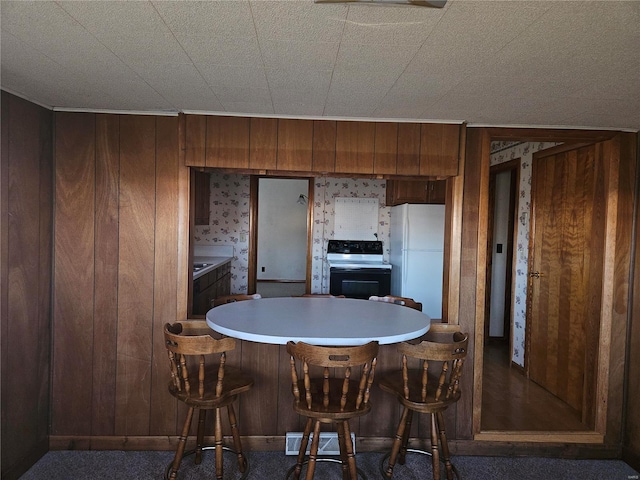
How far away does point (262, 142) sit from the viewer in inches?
96.8

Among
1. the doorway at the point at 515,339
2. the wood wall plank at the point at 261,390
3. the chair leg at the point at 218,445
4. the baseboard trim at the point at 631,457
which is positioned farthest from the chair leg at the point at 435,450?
the baseboard trim at the point at 631,457

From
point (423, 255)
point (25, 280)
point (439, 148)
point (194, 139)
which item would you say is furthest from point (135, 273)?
point (423, 255)

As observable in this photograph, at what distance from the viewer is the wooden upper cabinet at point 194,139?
2426mm

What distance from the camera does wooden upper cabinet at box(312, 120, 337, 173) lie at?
97.5 inches

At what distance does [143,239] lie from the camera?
2467 millimetres

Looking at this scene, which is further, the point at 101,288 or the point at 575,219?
the point at 575,219

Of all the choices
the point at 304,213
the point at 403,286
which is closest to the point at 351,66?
the point at 403,286

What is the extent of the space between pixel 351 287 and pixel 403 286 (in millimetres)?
565

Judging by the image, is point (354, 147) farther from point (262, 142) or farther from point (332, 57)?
point (332, 57)

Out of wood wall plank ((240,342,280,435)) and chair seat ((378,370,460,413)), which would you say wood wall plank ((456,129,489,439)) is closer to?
chair seat ((378,370,460,413))

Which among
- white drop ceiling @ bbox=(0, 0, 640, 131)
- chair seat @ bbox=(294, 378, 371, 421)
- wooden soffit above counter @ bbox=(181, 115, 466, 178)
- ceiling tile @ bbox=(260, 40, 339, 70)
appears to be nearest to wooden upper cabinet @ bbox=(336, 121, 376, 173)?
wooden soffit above counter @ bbox=(181, 115, 466, 178)

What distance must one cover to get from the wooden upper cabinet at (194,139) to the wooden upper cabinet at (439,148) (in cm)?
132

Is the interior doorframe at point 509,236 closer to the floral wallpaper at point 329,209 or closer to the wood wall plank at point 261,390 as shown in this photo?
the floral wallpaper at point 329,209

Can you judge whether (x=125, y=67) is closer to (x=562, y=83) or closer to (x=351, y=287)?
(x=562, y=83)
